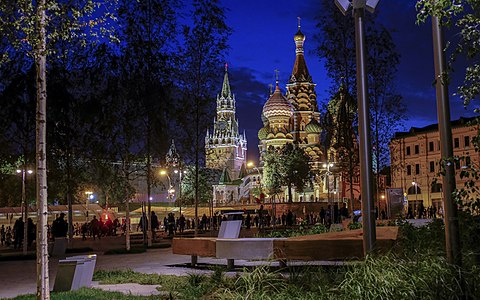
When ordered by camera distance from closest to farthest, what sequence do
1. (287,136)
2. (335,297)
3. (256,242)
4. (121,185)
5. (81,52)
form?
1. (335,297)
2. (256,242)
3. (81,52)
4. (121,185)
5. (287,136)

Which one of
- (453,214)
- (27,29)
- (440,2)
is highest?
(27,29)

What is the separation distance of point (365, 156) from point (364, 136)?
31 centimetres

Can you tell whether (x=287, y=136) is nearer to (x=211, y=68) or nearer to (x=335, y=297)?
(x=211, y=68)

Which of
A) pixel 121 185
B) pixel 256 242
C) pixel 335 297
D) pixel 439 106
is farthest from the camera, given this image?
pixel 121 185

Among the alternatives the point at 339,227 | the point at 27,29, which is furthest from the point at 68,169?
the point at 27,29

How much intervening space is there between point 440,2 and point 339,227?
1846 cm

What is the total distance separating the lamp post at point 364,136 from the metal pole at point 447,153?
1336 mm

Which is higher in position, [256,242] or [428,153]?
[428,153]

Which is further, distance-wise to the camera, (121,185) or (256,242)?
(121,185)

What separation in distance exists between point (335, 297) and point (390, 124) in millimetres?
27305

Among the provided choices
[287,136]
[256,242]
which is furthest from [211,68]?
[287,136]

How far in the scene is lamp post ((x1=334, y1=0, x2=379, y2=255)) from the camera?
921 cm

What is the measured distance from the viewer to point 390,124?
33.8 metres

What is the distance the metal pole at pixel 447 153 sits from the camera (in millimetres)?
7965
